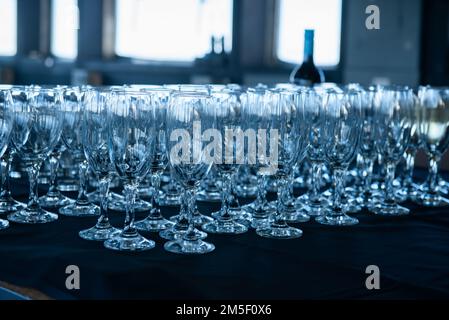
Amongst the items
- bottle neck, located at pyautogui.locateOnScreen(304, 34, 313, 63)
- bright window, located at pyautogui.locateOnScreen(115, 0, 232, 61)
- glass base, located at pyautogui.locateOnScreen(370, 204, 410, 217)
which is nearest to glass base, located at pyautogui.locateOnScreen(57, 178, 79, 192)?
glass base, located at pyautogui.locateOnScreen(370, 204, 410, 217)

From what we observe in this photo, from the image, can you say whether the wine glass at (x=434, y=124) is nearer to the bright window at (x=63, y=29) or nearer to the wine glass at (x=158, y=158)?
the wine glass at (x=158, y=158)

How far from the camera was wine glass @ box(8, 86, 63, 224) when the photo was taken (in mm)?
1149

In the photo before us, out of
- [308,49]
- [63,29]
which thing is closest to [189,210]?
[308,49]

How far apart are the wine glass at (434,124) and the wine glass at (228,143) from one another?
43 cm

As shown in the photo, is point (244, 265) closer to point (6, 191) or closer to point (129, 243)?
point (129, 243)

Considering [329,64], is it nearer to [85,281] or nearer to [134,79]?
[134,79]

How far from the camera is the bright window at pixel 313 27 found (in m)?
4.80

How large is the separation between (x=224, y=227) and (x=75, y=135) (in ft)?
1.12

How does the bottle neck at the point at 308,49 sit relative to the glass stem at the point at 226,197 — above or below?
above

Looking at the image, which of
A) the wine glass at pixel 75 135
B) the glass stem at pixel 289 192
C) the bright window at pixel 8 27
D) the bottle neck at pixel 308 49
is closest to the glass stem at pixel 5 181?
the wine glass at pixel 75 135

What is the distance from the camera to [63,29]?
7.47 m

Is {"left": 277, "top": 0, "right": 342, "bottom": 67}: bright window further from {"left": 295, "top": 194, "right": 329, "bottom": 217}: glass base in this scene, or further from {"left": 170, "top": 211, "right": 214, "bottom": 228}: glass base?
{"left": 170, "top": 211, "right": 214, "bottom": 228}: glass base

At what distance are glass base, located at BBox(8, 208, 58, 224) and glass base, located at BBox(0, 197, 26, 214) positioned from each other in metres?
0.05
